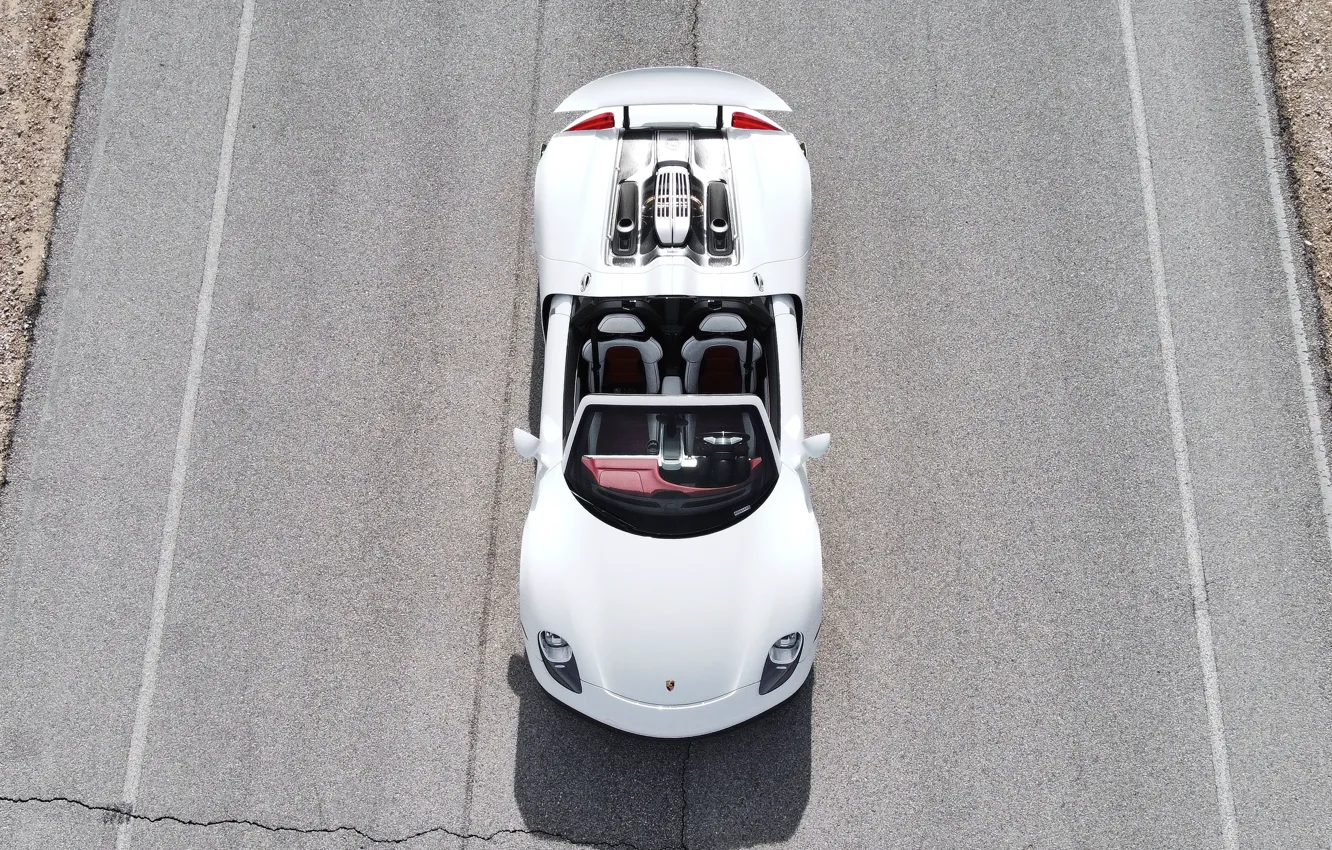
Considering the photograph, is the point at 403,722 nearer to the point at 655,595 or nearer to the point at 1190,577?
the point at 655,595

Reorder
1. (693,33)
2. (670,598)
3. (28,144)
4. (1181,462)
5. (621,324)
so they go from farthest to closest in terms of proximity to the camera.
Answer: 1. (693,33)
2. (28,144)
3. (1181,462)
4. (621,324)
5. (670,598)

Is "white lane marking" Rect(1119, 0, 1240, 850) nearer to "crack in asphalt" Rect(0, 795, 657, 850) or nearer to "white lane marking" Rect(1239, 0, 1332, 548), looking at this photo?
"white lane marking" Rect(1239, 0, 1332, 548)

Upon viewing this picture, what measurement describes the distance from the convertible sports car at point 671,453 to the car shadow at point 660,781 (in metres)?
0.74

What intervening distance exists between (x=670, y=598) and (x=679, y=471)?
0.75 metres

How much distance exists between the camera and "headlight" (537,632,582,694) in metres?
5.68

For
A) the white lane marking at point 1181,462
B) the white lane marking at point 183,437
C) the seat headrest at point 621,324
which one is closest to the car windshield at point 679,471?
the seat headrest at point 621,324

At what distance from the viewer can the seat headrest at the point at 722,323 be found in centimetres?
592

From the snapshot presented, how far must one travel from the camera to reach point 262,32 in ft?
26.1

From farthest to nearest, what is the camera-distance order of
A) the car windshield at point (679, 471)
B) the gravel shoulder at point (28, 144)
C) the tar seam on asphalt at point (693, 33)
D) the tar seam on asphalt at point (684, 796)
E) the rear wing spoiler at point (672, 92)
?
the tar seam on asphalt at point (693, 33) → the gravel shoulder at point (28, 144) → the rear wing spoiler at point (672, 92) → the tar seam on asphalt at point (684, 796) → the car windshield at point (679, 471)

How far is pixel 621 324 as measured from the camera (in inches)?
234

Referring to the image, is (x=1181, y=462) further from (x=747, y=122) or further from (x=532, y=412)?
(x=532, y=412)

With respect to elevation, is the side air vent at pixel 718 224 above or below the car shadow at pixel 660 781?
above

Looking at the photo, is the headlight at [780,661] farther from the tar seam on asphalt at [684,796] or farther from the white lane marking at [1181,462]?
the white lane marking at [1181,462]

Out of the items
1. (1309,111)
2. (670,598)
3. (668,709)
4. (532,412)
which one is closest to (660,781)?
(668,709)
